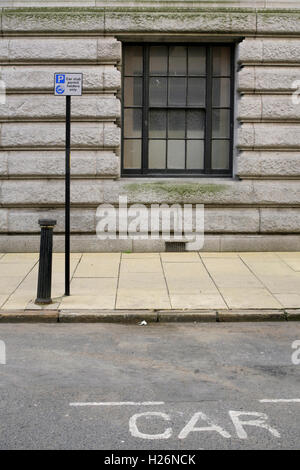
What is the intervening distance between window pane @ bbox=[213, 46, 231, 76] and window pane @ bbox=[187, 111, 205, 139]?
869mm

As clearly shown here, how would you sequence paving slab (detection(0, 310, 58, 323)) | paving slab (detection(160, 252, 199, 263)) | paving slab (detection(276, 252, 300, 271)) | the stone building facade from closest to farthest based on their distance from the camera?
1. paving slab (detection(0, 310, 58, 323))
2. paving slab (detection(276, 252, 300, 271))
3. paving slab (detection(160, 252, 199, 263))
4. the stone building facade

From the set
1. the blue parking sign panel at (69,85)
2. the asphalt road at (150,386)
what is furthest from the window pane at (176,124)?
the asphalt road at (150,386)

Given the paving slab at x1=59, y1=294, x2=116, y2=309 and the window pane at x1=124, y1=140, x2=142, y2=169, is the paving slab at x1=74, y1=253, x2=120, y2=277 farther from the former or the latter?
the window pane at x1=124, y1=140, x2=142, y2=169

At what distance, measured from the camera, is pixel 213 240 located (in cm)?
1361

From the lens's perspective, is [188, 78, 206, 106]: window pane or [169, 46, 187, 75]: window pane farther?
[188, 78, 206, 106]: window pane

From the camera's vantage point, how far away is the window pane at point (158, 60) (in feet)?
45.3

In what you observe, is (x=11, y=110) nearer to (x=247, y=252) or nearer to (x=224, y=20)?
(x=224, y=20)

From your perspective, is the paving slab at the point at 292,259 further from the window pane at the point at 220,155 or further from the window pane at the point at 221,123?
the window pane at the point at 221,123

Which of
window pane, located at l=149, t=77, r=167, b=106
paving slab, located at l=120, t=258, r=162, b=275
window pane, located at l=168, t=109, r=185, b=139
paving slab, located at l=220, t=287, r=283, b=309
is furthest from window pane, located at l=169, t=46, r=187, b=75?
paving slab, located at l=220, t=287, r=283, b=309

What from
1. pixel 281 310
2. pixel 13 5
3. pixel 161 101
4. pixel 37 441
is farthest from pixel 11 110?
pixel 37 441

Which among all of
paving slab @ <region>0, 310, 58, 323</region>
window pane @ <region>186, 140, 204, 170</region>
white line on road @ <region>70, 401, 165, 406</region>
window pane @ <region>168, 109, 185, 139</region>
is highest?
window pane @ <region>168, 109, 185, 139</region>

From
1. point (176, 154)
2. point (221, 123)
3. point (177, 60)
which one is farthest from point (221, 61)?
point (176, 154)

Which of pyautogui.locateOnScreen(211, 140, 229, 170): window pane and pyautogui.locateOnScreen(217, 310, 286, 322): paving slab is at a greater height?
pyautogui.locateOnScreen(211, 140, 229, 170): window pane

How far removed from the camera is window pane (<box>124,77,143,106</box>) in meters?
13.9
